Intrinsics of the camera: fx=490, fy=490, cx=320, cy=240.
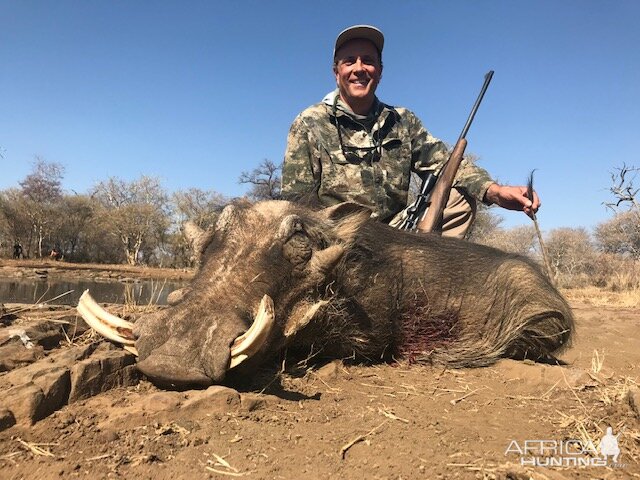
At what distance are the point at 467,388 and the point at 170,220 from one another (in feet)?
152

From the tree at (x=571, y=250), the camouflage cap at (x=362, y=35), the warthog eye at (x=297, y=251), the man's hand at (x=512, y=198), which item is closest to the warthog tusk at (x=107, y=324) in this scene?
the warthog eye at (x=297, y=251)

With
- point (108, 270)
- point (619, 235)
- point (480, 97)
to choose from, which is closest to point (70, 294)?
point (480, 97)

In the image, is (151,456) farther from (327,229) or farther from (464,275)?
(464,275)

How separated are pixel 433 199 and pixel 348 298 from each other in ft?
7.55

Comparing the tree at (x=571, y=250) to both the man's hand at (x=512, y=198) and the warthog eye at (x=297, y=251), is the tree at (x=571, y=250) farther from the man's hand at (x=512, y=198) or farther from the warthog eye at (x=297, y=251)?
the warthog eye at (x=297, y=251)

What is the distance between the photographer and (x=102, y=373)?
7.65 ft

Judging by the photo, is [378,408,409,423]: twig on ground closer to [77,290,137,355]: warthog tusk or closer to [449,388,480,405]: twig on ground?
[449,388,480,405]: twig on ground

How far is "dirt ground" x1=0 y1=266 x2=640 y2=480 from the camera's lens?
64.7 inches

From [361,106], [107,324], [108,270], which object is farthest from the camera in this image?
[108,270]

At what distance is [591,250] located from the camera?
4228 cm

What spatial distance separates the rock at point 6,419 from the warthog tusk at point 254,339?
856 millimetres

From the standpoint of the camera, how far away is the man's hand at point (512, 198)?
4410mm

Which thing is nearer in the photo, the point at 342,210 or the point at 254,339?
the point at 254,339

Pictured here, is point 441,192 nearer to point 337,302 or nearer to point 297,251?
point 337,302
